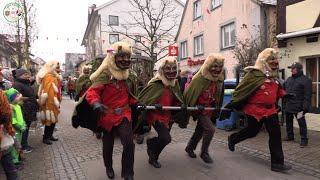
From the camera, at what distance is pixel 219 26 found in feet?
72.6

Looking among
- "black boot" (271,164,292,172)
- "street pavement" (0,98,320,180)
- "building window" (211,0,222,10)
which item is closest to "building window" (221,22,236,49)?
"building window" (211,0,222,10)

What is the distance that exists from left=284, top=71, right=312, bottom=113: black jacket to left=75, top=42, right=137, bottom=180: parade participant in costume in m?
4.02

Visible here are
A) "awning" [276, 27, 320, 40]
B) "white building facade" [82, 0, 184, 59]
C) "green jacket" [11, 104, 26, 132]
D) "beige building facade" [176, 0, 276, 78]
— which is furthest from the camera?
"white building facade" [82, 0, 184, 59]

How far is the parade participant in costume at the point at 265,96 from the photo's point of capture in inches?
255

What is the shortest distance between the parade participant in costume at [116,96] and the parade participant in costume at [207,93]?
59.1 inches

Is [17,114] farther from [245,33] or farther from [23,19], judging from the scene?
[23,19]

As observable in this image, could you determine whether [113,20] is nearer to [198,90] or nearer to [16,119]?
[198,90]

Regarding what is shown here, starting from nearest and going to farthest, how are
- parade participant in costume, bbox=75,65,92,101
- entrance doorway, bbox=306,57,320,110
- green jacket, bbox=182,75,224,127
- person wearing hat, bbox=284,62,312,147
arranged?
green jacket, bbox=182,75,224,127
person wearing hat, bbox=284,62,312,147
parade participant in costume, bbox=75,65,92,101
entrance doorway, bbox=306,57,320,110

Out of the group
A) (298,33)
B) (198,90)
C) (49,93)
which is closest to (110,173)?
(198,90)

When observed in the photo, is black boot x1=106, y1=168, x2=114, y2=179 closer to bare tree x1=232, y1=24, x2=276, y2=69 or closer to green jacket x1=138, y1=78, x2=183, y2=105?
green jacket x1=138, y1=78, x2=183, y2=105

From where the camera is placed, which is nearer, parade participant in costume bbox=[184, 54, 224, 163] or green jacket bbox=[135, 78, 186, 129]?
green jacket bbox=[135, 78, 186, 129]

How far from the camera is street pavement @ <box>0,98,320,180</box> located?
6.27m

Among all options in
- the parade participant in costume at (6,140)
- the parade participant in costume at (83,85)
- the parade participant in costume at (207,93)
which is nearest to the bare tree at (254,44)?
the parade participant in costume at (83,85)

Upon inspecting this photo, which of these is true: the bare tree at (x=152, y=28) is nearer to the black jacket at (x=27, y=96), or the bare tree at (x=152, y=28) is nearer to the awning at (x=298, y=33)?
the awning at (x=298, y=33)
